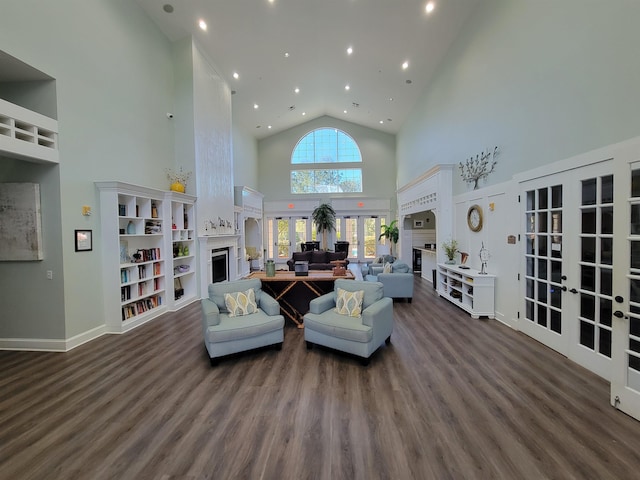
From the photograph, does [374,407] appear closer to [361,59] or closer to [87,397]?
[87,397]

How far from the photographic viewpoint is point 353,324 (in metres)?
3.36

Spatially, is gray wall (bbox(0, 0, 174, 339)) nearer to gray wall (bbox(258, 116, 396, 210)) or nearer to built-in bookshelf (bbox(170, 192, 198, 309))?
built-in bookshelf (bbox(170, 192, 198, 309))

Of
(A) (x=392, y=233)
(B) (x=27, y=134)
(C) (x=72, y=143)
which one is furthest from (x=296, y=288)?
(A) (x=392, y=233)

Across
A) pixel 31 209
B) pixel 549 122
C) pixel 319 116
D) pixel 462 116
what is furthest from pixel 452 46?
pixel 31 209

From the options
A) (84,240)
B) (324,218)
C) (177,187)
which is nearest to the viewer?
(84,240)

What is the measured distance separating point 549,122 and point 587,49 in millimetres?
790

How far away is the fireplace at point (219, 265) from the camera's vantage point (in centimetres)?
706

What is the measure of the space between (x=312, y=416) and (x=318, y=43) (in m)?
7.72

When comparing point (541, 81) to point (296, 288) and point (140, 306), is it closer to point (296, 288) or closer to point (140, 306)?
point (296, 288)

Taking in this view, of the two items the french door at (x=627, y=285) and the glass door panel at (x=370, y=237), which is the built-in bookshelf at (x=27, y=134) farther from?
the glass door panel at (x=370, y=237)

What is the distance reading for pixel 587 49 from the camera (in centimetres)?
294

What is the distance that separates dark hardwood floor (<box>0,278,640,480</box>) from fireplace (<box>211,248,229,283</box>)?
339cm

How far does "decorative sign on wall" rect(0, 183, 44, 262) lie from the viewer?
12.2 ft

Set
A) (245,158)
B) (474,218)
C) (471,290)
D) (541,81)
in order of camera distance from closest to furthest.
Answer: (541,81)
(471,290)
(474,218)
(245,158)
